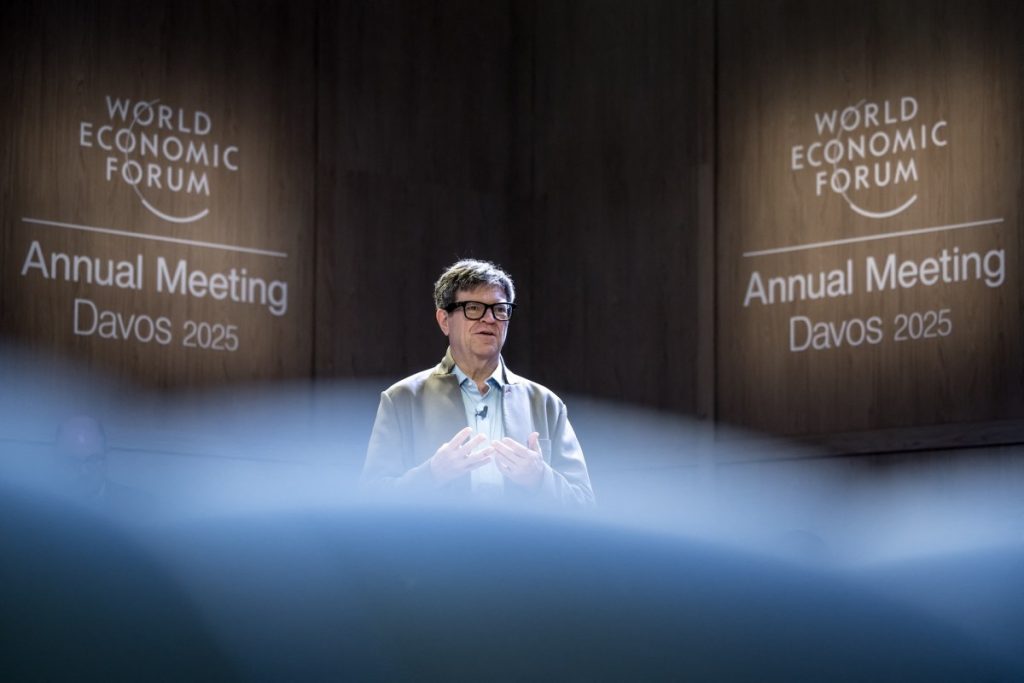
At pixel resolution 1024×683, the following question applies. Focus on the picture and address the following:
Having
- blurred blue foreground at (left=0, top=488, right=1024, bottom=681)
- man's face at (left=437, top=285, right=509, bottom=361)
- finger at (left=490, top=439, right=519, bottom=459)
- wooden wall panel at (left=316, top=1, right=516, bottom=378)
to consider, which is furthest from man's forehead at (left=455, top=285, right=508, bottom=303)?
wooden wall panel at (left=316, top=1, right=516, bottom=378)

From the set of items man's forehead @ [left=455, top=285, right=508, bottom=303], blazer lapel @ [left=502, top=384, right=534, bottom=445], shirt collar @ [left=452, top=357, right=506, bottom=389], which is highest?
man's forehead @ [left=455, top=285, right=508, bottom=303]

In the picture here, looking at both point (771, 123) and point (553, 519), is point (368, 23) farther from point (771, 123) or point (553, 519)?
point (553, 519)

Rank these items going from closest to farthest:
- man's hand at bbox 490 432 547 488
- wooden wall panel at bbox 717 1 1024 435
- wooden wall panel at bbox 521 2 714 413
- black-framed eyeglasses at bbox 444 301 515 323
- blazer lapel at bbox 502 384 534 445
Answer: man's hand at bbox 490 432 547 488 → black-framed eyeglasses at bbox 444 301 515 323 → blazer lapel at bbox 502 384 534 445 → wooden wall panel at bbox 717 1 1024 435 → wooden wall panel at bbox 521 2 714 413

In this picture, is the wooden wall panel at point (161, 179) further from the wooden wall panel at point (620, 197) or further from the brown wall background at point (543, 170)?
the wooden wall panel at point (620, 197)

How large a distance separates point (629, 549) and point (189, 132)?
19.2 feet

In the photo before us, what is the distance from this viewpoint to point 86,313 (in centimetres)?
604

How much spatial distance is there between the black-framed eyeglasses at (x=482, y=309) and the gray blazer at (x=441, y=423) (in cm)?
19

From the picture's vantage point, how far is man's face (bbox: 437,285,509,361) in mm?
3041

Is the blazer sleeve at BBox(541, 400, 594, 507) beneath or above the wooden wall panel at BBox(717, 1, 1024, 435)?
beneath

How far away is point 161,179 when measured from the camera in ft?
20.9

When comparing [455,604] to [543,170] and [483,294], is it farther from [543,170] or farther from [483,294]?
[543,170]

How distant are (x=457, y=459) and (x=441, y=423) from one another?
0.83 meters

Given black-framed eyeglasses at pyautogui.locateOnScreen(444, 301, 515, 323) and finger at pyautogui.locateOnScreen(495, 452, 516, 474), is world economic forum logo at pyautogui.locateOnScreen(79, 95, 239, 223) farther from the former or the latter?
finger at pyautogui.locateOnScreen(495, 452, 516, 474)

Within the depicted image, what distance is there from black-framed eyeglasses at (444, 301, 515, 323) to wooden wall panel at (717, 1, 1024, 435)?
3.37m
